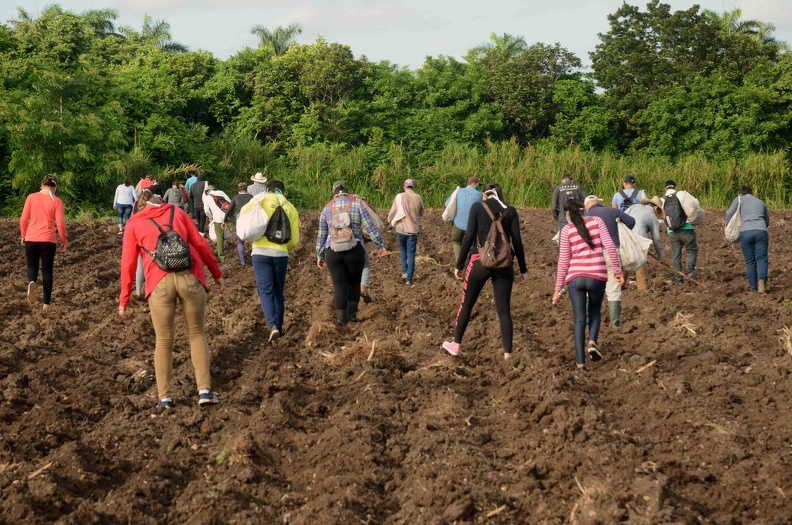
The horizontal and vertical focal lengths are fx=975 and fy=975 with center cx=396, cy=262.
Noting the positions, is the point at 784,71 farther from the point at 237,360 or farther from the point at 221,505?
the point at 221,505

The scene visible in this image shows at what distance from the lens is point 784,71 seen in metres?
39.3

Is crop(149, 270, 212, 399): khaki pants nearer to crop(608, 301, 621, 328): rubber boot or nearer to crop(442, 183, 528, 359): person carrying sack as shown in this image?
crop(442, 183, 528, 359): person carrying sack

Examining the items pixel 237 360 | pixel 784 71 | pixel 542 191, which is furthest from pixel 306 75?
pixel 237 360

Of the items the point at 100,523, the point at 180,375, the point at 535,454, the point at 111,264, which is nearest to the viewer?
the point at 100,523

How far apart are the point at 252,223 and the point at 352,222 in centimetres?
125

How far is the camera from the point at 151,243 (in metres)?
7.62

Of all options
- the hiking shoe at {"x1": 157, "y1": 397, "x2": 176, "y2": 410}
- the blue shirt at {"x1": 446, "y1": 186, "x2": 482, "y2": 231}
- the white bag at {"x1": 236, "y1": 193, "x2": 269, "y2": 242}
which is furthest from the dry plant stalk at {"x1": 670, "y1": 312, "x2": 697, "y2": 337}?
the hiking shoe at {"x1": 157, "y1": 397, "x2": 176, "y2": 410}

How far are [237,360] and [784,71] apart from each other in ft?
116

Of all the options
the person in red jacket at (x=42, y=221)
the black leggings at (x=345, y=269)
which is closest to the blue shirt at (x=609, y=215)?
the black leggings at (x=345, y=269)

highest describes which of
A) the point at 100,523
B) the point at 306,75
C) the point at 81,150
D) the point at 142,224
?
the point at 306,75

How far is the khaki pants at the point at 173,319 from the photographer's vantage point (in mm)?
7586

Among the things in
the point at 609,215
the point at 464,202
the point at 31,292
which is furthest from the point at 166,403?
the point at 464,202

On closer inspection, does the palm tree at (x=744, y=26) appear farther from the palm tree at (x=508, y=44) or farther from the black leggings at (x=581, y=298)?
the black leggings at (x=581, y=298)

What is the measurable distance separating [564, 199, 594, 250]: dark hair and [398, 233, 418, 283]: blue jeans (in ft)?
19.0
